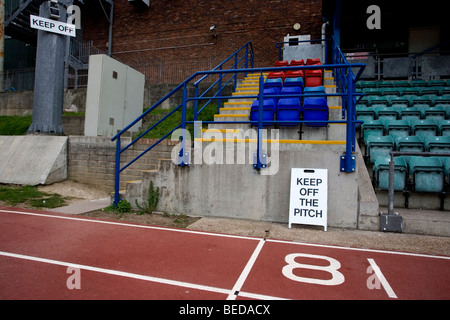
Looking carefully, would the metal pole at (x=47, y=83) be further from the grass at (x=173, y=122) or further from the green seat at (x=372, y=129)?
the green seat at (x=372, y=129)

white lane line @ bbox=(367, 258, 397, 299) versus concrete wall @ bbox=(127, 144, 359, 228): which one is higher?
concrete wall @ bbox=(127, 144, 359, 228)

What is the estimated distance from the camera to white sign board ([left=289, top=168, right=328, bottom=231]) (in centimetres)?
459

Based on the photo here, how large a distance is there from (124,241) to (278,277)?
2194 mm

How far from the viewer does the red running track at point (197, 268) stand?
253 cm

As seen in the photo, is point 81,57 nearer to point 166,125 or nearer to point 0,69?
point 0,69

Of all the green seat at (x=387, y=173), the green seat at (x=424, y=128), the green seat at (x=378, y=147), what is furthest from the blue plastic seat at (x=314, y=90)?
the green seat at (x=424, y=128)

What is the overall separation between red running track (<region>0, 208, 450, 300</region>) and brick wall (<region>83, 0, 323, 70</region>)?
1335 centimetres

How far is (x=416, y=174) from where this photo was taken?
5.09 metres

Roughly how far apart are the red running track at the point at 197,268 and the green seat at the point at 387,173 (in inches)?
74.4

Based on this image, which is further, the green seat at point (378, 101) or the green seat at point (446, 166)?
the green seat at point (378, 101)

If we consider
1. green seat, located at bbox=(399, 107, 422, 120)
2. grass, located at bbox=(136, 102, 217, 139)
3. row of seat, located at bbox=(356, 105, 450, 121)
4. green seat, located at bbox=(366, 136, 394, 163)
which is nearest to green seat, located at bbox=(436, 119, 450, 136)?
row of seat, located at bbox=(356, 105, 450, 121)

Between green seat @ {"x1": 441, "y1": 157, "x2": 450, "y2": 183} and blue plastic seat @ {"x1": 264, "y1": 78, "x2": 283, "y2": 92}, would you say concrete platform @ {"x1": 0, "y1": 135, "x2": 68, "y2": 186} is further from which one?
green seat @ {"x1": 441, "y1": 157, "x2": 450, "y2": 183}

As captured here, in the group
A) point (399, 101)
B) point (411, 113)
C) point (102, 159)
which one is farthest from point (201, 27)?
point (411, 113)

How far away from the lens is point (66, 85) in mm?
16000
